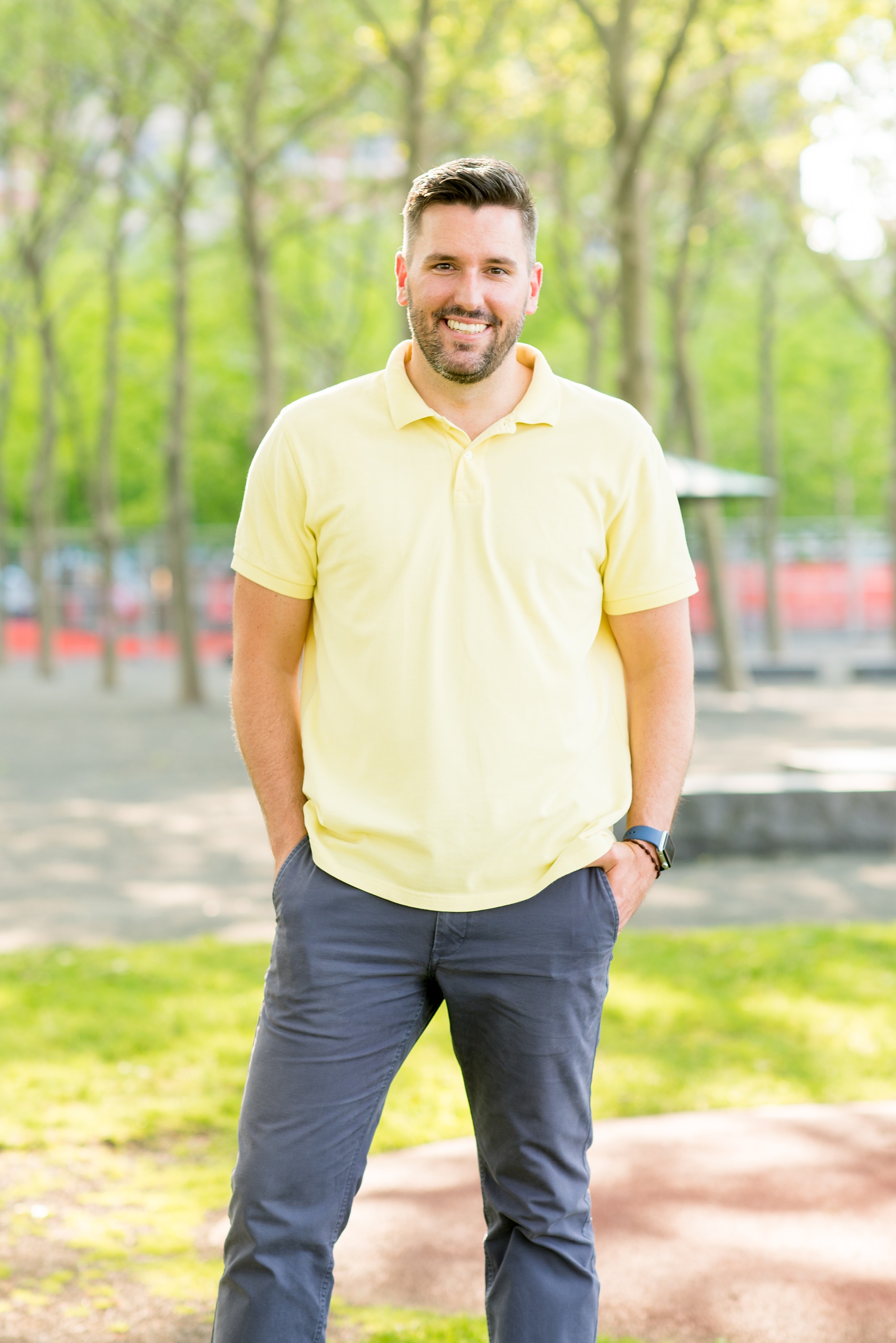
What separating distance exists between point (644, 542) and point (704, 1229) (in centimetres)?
206

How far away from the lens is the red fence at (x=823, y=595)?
3606 cm

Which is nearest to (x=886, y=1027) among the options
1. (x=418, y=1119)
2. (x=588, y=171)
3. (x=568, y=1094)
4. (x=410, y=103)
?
(x=418, y=1119)

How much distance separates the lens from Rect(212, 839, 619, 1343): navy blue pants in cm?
246

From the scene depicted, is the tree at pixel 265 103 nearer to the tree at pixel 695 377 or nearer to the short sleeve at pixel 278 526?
the tree at pixel 695 377

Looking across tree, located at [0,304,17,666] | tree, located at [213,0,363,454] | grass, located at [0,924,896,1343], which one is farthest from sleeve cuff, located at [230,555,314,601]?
tree, located at [0,304,17,666]

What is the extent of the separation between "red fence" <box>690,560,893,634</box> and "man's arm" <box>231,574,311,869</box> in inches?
1323

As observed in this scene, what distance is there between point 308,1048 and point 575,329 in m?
34.0

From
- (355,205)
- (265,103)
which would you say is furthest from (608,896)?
(355,205)

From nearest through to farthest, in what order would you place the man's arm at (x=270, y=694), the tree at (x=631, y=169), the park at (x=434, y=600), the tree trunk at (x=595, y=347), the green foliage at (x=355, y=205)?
the man's arm at (x=270, y=694), the park at (x=434, y=600), the tree at (x=631, y=169), the green foliage at (x=355, y=205), the tree trunk at (x=595, y=347)

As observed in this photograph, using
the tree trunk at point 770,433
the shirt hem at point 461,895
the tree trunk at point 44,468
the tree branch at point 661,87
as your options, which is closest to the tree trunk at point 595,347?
the tree trunk at point 770,433

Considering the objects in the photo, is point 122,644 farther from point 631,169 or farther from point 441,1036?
point 441,1036

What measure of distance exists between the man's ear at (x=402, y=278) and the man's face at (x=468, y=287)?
63mm

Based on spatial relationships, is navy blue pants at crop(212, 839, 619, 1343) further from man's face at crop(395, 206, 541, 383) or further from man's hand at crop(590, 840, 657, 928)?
man's face at crop(395, 206, 541, 383)

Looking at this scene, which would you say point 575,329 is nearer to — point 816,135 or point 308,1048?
point 816,135
